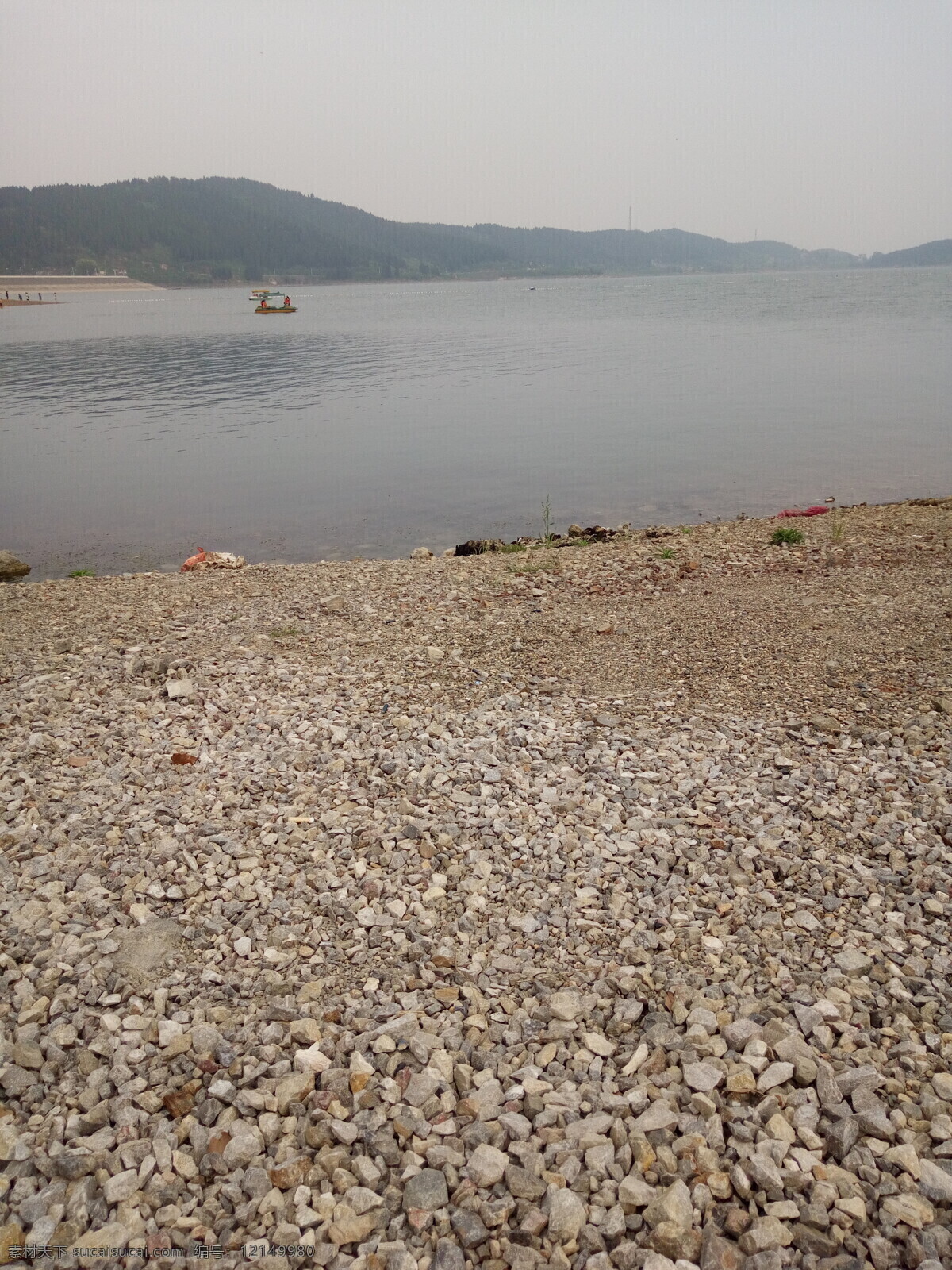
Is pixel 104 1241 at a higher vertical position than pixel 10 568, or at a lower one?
higher

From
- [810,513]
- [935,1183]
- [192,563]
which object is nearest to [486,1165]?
[935,1183]

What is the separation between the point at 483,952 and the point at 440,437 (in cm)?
2655

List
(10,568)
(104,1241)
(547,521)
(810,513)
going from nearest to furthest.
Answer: (104,1241)
(10,568)
(810,513)
(547,521)

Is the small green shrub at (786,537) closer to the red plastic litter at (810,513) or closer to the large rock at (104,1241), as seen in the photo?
the red plastic litter at (810,513)

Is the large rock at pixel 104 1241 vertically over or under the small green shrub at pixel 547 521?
over

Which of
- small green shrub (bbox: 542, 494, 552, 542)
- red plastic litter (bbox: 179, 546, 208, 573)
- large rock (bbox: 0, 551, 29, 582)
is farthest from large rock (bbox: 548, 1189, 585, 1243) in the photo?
large rock (bbox: 0, 551, 29, 582)

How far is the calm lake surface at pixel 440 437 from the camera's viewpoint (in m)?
21.1

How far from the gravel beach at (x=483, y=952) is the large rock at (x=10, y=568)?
8.96 meters

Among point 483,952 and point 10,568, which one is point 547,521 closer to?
point 10,568

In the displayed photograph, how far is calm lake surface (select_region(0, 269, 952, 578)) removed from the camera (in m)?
21.1

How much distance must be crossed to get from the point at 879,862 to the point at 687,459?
70.7ft

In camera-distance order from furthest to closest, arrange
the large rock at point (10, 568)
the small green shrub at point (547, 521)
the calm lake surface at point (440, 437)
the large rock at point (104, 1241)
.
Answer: the calm lake surface at point (440, 437) < the large rock at point (10, 568) < the small green shrub at point (547, 521) < the large rock at point (104, 1241)

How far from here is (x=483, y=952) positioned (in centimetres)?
532

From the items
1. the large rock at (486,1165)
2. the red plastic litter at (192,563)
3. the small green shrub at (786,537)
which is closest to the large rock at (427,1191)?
the large rock at (486,1165)
